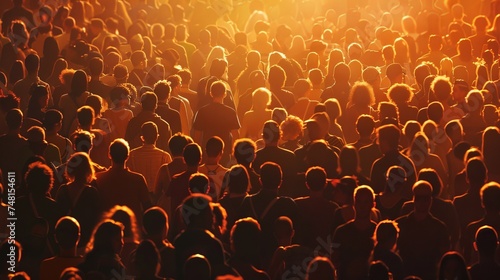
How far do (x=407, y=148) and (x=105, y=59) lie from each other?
6.51 m

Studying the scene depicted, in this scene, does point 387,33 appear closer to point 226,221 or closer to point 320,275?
point 226,221

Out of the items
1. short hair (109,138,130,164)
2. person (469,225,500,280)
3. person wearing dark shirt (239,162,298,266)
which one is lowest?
person (469,225,500,280)

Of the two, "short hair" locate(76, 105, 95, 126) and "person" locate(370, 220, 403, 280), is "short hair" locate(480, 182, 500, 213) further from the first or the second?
"short hair" locate(76, 105, 95, 126)

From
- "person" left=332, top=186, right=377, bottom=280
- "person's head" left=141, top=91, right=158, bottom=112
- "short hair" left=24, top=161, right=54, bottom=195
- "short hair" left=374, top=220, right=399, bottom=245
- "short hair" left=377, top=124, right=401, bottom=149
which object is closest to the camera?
"short hair" left=374, top=220, right=399, bottom=245

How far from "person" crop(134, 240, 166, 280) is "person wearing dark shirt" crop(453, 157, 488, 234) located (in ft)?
12.7

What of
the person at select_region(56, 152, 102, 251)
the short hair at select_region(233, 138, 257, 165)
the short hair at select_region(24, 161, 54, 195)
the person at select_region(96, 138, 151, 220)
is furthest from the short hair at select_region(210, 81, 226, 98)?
the short hair at select_region(24, 161, 54, 195)

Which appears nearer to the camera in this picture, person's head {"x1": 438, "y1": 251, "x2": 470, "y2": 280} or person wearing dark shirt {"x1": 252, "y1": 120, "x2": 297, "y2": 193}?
person's head {"x1": 438, "y1": 251, "x2": 470, "y2": 280}

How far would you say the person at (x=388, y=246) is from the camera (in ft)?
32.8

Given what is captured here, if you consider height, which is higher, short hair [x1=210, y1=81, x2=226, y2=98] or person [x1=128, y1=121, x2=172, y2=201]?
short hair [x1=210, y1=81, x2=226, y2=98]

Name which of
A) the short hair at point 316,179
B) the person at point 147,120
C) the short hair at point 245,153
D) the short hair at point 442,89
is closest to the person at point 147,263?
the short hair at point 316,179

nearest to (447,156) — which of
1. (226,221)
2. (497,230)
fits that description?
(497,230)

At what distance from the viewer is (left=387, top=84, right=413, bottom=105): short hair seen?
1488 cm

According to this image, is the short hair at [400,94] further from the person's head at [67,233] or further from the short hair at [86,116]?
the person's head at [67,233]

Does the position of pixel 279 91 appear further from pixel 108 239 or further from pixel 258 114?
pixel 108 239
